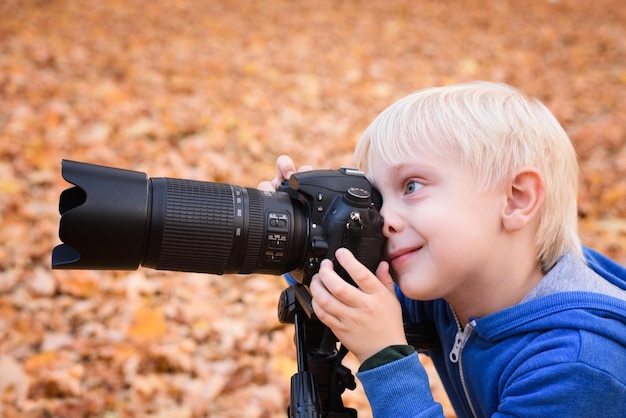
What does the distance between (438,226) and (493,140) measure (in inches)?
8.5

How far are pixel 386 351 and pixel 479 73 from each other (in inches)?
157

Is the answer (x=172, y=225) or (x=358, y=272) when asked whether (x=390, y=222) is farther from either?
(x=172, y=225)

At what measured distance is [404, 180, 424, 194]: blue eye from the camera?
1230 mm

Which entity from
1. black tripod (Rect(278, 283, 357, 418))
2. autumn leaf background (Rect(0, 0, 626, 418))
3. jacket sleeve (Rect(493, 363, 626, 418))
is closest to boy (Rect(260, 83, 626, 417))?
jacket sleeve (Rect(493, 363, 626, 418))

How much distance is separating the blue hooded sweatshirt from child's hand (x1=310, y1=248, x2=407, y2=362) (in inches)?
2.1

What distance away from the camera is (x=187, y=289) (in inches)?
98.9

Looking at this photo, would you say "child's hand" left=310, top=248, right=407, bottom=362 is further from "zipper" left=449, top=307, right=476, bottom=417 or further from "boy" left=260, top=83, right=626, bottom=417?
"zipper" left=449, top=307, right=476, bottom=417

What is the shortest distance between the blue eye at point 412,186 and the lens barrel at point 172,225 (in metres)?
0.22

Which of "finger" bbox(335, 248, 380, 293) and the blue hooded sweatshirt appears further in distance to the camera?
"finger" bbox(335, 248, 380, 293)

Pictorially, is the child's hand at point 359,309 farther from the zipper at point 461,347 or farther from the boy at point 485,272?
the zipper at point 461,347

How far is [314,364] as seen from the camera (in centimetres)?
127

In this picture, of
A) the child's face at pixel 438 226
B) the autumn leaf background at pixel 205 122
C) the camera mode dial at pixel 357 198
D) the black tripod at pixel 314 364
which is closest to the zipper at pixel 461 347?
the child's face at pixel 438 226

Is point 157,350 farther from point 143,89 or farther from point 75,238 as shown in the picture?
point 143,89

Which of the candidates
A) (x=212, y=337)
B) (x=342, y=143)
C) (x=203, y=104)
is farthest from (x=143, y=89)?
(x=212, y=337)
